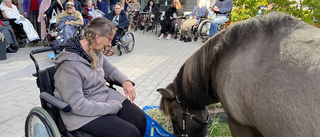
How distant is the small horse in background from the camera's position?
118cm

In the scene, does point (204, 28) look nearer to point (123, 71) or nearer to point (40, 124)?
point (123, 71)

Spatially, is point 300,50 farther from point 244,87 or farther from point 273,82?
point 244,87

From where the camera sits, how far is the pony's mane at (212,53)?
5.10 feet

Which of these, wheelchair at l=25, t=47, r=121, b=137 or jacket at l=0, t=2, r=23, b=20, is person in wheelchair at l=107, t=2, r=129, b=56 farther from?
wheelchair at l=25, t=47, r=121, b=137

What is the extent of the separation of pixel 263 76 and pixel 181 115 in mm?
1025

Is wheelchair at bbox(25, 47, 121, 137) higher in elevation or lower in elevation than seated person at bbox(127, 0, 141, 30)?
lower

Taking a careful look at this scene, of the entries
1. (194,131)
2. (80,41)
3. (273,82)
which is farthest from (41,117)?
(273,82)

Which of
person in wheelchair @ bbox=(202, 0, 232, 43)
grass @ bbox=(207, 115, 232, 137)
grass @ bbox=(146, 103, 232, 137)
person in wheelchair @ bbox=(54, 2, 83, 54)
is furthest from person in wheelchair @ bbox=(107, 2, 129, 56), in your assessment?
grass @ bbox=(207, 115, 232, 137)

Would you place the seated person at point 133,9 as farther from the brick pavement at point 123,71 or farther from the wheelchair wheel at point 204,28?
the wheelchair wheel at point 204,28

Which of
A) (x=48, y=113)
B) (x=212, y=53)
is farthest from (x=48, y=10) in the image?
(x=212, y=53)

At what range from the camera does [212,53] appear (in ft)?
5.89

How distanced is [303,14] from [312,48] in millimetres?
1600

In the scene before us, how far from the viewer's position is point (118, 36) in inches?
274

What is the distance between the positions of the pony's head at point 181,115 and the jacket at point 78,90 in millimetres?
439
